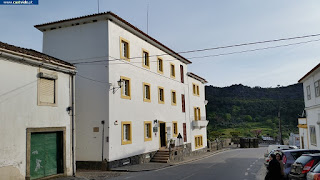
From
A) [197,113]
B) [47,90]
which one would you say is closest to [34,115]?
[47,90]

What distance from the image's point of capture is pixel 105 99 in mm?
19281

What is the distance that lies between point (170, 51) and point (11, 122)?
63.5ft

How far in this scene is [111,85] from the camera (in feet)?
64.1

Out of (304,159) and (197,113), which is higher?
(197,113)

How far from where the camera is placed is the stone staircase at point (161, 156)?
79.8 feet

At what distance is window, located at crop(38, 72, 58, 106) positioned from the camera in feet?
47.8

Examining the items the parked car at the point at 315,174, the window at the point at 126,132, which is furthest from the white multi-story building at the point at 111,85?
the parked car at the point at 315,174

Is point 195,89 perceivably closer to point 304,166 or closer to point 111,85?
point 111,85

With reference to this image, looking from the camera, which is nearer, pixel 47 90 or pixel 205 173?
pixel 47 90

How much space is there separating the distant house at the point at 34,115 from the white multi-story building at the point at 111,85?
3093mm

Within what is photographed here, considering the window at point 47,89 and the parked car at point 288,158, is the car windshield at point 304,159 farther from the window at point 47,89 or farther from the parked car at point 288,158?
the window at point 47,89

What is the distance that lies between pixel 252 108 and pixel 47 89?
99.8m

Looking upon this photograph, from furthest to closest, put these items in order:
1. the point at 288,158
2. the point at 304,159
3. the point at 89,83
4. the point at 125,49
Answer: the point at 125,49
the point at 89,83
the point at 288,158
the point at 304,159

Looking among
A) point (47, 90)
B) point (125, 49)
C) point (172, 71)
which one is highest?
point (125, 49)
